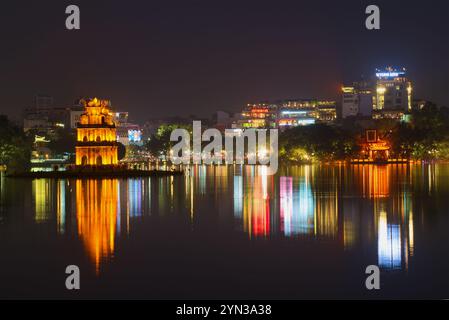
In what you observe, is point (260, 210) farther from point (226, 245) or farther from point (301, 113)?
point (301, 113)

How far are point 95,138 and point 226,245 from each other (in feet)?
162

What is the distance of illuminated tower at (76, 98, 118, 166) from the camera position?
71.6 meters

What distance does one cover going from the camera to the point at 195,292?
18.4 m

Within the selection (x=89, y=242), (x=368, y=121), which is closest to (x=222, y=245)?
(x=89, y=242)

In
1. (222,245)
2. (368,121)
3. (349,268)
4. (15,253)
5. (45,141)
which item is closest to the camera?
(349,268)

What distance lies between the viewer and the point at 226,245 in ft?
80.6

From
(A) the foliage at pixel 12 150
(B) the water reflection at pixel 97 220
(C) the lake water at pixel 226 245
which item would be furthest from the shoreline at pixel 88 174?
(C) the lake water at pixel 226 245

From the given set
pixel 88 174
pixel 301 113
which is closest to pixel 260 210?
pixel 88 174

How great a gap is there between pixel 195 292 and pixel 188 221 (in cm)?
1238

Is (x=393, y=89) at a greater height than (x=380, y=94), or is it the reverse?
(x=393, y=89)

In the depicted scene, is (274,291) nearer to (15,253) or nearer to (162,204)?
(15,253)

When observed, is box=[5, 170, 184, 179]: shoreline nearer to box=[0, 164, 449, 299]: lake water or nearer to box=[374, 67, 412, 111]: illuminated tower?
box=[0, 164, 449, 299]: lake water

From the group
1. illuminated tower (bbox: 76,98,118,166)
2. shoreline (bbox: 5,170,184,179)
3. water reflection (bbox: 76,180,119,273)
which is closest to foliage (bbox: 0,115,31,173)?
illuminated tower (bbox: 76,98,118,166)

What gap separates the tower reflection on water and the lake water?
61 mm
